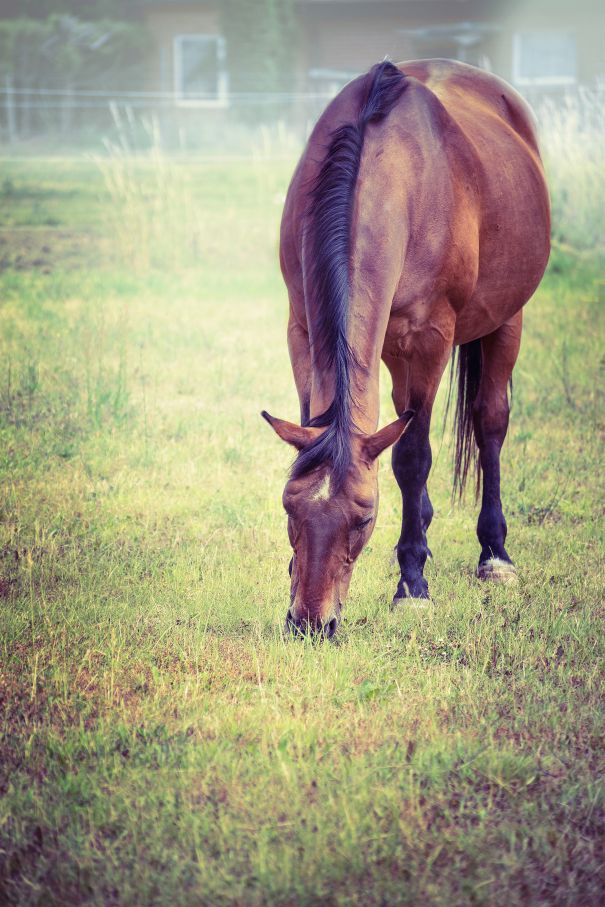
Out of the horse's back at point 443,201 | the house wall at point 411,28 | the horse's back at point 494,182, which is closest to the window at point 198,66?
the house wall at point 411,28

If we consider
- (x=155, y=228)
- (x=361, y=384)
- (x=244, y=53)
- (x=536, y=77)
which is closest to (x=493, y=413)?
(x=361, y=384)

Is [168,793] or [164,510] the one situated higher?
[168,793]

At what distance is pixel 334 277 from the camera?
342 cm

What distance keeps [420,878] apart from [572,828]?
47 cm

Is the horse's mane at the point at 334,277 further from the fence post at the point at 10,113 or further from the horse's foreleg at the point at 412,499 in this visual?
the fence post at the point at 10,113

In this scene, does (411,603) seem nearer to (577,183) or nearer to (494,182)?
(494,182)

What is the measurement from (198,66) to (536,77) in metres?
9.63

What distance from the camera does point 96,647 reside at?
11.9 feet

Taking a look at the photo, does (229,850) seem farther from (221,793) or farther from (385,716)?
(385,716)

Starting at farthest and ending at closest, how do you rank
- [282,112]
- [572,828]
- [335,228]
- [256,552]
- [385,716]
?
1. [282,112]
2. [256,552]
3. [335,228]
4. [385,716]
5. [572,828]

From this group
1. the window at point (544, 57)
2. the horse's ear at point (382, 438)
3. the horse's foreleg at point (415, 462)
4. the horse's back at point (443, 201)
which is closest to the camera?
the horse's ear at point (382, 438)

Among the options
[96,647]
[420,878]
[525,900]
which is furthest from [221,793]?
[96,647]

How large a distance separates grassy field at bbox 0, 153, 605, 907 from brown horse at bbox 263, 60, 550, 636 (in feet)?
1.07

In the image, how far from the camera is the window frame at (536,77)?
92.3ft
